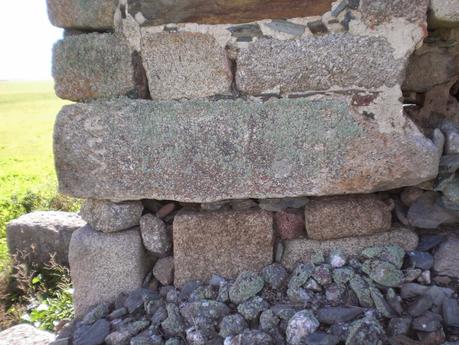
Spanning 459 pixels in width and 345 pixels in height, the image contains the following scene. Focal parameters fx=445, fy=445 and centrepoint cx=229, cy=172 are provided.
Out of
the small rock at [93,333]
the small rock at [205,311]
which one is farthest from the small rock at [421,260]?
the small rock at [93,333]

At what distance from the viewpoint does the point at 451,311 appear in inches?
63.4

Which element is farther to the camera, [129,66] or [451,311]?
[129,66]

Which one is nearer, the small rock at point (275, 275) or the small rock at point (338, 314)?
the small rock at point (338, 314)

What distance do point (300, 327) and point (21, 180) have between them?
6.23m

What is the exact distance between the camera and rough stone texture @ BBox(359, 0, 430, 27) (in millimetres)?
1650

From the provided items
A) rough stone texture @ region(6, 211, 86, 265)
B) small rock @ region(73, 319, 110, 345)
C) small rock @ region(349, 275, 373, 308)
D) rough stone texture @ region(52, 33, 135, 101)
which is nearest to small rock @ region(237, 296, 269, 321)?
small rock @ region(349, 275, 373, 308)

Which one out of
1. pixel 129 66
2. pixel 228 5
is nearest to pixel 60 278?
pixel 129 66

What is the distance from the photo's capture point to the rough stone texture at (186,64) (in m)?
1.79

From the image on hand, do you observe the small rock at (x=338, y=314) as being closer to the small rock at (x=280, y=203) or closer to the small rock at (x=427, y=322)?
the small rock at (x=427, y=322)

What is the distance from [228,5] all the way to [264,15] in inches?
5.8

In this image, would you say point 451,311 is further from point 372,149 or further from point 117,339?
point 117,339

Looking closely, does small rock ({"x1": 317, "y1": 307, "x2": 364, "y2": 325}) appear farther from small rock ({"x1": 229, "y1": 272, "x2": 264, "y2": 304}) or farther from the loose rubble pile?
small rock ({"x1": 229, "y1": 272, "x2": 264, "y2": 304})

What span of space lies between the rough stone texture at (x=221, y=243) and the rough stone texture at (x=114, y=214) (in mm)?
201

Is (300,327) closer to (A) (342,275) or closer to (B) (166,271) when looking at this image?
(A) (342,275)
